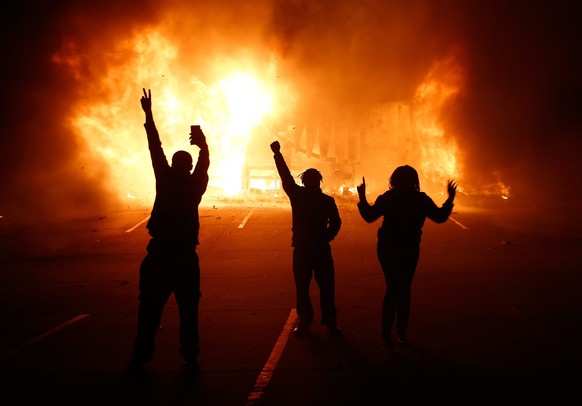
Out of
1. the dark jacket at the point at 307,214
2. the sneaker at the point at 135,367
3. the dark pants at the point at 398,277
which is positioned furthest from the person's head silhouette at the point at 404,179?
the sneaker at the point at 135,367

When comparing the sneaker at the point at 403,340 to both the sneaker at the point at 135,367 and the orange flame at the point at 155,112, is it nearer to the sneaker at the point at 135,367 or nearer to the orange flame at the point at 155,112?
the sneaker at the point at 135,367

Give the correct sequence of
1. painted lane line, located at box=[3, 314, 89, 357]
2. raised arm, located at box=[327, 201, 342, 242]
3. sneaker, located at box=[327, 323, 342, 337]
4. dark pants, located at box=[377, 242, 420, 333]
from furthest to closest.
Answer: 1. raised arm, located at box=[327, 201, 342, 242]
2. sneaker, located at box=[327, 323, 342, 337]
3. painted lane line, located at box=[3, 314, 89, 357]
4. dark pants, located at box=[377, 242, 420, 333]

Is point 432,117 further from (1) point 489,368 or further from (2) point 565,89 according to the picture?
(1) point 489,368

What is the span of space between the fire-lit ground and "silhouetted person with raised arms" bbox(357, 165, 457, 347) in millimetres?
399

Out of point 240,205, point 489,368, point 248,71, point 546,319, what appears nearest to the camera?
point 489,368

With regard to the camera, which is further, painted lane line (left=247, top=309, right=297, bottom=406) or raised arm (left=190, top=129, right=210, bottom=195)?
raised arm (left=190, top=129, right=210, bottom=195)

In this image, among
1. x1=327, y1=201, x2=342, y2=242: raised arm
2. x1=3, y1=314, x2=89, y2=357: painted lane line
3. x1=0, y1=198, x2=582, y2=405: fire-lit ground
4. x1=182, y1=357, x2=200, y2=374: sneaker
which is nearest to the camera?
x1=0, y1=198, x2=582, y2=405: fire-lit ground

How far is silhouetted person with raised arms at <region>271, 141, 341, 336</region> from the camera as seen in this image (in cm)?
556

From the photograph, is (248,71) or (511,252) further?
(248,71)

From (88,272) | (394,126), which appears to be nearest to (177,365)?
(88,272)

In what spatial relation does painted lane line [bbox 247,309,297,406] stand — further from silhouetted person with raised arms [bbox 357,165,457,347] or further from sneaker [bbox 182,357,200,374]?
silhouetted person with raised arms [bbox 357,165,457,347]

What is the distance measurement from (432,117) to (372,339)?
57.3 ft

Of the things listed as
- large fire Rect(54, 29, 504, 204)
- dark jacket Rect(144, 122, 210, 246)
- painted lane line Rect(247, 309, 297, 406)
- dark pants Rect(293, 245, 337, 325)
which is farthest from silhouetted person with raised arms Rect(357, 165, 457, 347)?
large fire Rect(54, 29, 504, 204)

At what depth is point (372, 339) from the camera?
5398 millimetres
